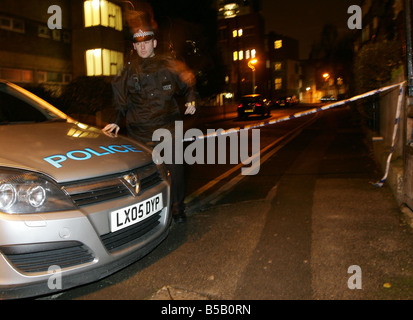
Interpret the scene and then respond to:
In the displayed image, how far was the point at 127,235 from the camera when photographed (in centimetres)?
276

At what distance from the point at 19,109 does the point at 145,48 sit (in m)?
1.45

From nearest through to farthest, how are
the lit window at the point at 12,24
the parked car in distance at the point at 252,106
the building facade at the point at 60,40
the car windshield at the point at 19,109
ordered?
1. the car windshield at the point at 19,109
2. the lit window at the point at 12,24
3. the building facade at the point at 60,40
4. the parked car in distance at the point at 252,106

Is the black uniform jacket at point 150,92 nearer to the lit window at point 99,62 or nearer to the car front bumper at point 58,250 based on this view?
the car front bumper at point 58,250

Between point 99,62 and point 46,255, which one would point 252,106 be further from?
point 46,255

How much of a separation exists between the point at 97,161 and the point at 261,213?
2.46 m

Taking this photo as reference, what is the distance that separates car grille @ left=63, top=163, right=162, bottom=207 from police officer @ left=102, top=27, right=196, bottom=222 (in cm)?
124

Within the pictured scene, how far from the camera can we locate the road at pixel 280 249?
277cm

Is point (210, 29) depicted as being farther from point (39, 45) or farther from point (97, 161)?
point (97, 161)

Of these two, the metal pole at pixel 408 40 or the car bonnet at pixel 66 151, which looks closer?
the car bonnet at pixel 66 151

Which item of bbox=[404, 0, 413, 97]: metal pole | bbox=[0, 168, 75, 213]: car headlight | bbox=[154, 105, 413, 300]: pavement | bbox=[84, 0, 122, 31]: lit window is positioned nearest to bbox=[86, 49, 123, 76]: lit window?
bbox=[84, 0, 122, 31]: lit window

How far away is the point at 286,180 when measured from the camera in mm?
6273

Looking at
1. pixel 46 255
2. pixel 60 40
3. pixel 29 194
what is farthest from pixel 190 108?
pixel 60 40

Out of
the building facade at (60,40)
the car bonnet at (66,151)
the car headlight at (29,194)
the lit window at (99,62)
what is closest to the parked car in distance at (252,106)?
the lit window at (99,62)

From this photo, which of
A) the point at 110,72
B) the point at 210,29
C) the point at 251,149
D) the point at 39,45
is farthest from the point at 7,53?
the point at 251,149
